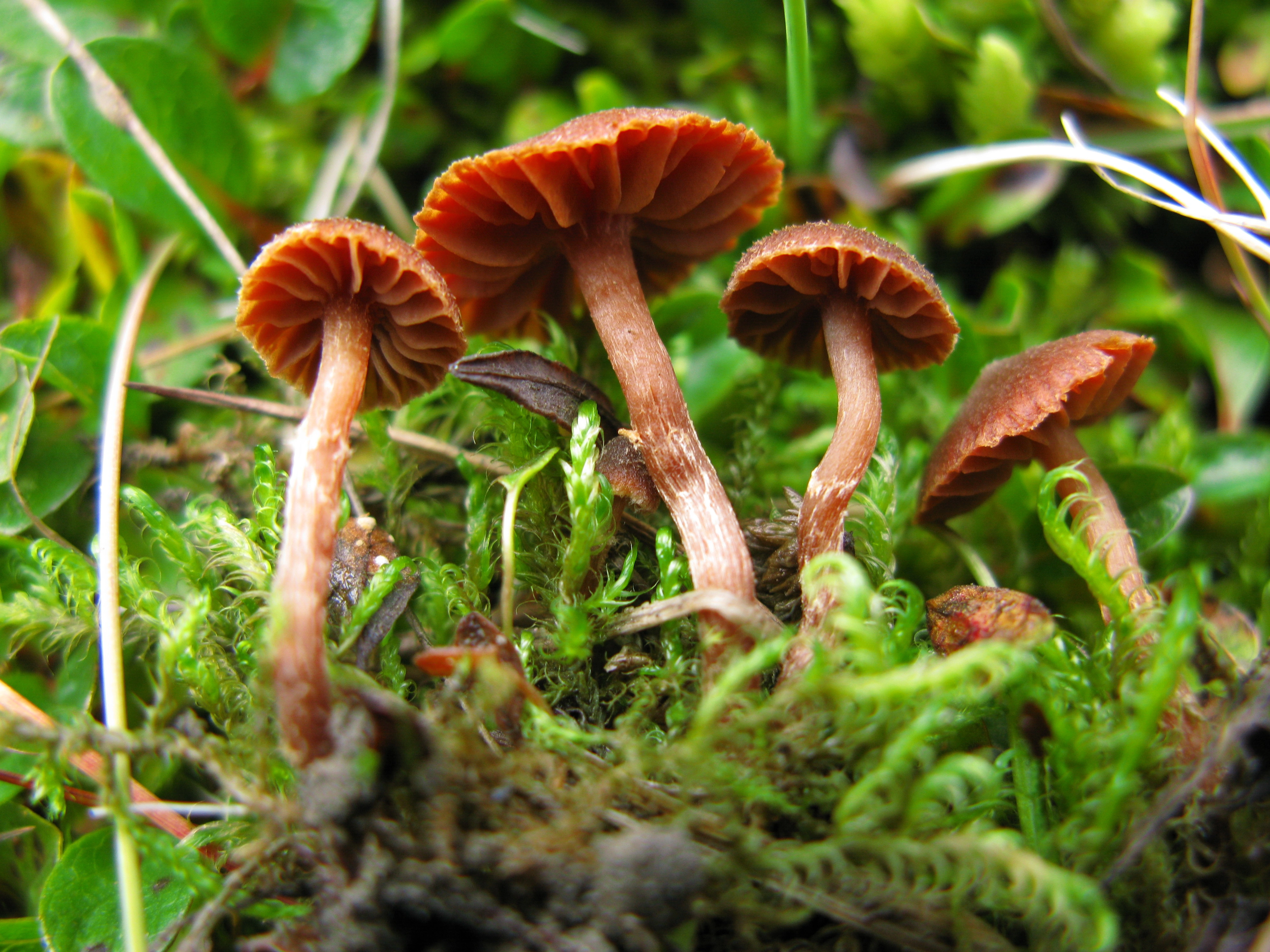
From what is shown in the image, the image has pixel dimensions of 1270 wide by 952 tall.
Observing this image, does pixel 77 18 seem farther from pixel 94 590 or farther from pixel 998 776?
pixel 998 776

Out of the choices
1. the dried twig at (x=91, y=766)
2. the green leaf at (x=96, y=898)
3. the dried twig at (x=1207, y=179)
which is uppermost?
the dried twig at (x=1207, y=179)

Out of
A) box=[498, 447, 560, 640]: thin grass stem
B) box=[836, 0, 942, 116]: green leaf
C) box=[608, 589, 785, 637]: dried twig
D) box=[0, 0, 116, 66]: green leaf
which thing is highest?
box=[836, 0, 942, 116]: green leaf

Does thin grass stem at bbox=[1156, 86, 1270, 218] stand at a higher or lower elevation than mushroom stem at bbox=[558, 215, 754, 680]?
higher

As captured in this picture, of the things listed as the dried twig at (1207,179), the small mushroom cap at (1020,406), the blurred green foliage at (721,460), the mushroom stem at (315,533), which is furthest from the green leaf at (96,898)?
the dried twig at (1207,179)

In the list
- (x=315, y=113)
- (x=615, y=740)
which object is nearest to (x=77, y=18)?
(x=315, y=113)

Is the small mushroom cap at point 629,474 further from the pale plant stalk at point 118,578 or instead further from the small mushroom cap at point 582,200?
the pale plant stalk at point 118,578

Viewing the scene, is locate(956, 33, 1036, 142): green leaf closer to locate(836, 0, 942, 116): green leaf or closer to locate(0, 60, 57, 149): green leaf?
locate(836, 0, 942, 116): green leaf

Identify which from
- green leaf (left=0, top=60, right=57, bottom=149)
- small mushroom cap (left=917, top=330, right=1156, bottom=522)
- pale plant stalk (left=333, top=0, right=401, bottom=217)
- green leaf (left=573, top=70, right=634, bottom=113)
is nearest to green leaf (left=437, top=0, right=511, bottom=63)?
pale plant stalk (left=333, top=0, right=401, bottom=217)
